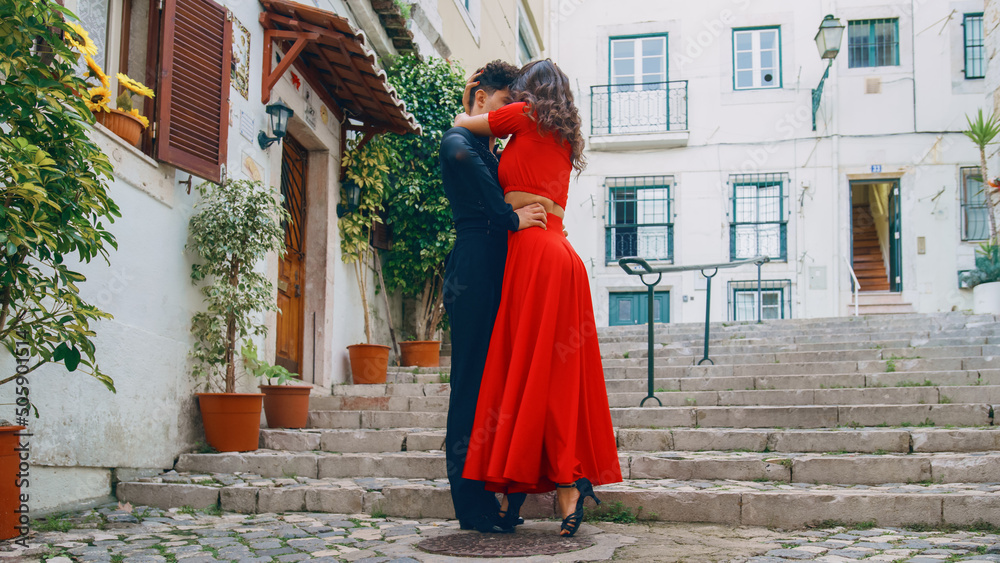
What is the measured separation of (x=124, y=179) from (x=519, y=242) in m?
2.58

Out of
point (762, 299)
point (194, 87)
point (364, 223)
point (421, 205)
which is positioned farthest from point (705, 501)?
point (762, 299)

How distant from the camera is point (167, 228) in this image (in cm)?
522

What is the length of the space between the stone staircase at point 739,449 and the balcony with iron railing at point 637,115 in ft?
28.8

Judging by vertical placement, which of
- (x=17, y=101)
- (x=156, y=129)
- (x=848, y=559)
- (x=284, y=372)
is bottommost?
(x=848, y=559)

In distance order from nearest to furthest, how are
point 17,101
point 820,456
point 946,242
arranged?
point 17,101
point 820,456
point 946,242

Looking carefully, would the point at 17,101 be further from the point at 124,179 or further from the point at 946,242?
the point at 946,242

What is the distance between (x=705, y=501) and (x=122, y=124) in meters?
3.58

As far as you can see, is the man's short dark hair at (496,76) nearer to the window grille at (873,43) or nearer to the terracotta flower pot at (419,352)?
the terracotta flower pot at (419,352)

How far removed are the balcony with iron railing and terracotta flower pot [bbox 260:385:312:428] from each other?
10925 mm

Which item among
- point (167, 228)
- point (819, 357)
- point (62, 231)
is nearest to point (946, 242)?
point (819, 357)

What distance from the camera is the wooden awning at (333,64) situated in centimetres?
659

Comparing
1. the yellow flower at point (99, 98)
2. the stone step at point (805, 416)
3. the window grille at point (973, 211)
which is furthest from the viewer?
the window grille at point (973, 211)

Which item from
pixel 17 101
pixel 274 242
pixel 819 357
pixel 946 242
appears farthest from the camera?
pixel 946 242

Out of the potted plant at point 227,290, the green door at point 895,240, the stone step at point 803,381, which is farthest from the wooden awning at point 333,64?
the green door at point 895,240
